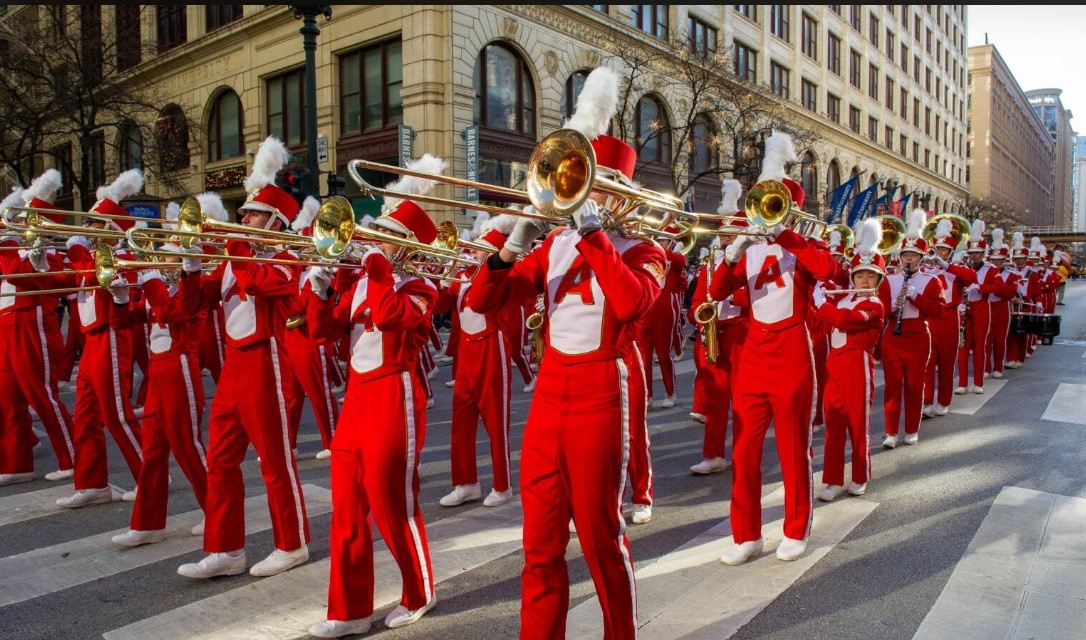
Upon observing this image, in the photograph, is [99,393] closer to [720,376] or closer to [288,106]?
[720,376]

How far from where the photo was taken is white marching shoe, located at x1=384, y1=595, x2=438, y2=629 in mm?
3827

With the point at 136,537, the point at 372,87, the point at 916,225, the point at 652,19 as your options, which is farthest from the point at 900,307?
the point at 652,19

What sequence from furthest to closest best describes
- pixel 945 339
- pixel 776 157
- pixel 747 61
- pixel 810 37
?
pixel 810 37 → pixel 747 61 → pixel 945 339 → pixel 776 157

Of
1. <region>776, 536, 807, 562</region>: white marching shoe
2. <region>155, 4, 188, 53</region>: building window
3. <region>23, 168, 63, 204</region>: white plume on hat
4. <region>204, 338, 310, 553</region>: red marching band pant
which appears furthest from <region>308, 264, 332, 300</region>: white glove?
<region>155, 4, 188, 53</region>: building window

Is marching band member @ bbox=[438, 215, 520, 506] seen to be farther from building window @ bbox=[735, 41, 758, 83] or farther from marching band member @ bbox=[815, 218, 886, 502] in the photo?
building window @ bbox=[735, 41, 758, 83]

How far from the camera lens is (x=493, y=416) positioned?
20.1ft

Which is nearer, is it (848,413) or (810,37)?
(848,413)

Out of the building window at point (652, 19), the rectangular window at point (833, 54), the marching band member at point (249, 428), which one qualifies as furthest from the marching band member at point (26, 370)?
the rectangular window at point (833, 54)

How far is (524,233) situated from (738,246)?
7.09ft

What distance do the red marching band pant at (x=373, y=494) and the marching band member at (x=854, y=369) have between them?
3.50 metres

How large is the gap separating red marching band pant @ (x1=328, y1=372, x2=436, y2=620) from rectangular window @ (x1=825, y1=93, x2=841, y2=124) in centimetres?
4394

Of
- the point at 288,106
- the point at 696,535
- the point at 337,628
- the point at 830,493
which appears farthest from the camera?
the point at 288,106

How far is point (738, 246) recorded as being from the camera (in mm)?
4953

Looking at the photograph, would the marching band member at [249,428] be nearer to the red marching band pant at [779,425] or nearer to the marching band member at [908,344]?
the red marching band pant at [779,425]
